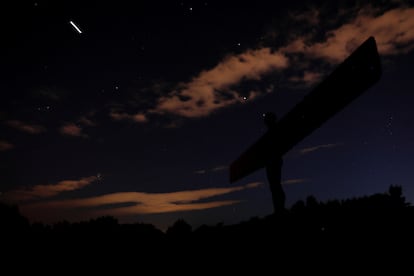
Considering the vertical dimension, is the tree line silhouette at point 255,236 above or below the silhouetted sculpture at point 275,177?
below

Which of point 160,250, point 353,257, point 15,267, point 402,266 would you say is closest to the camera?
point 402,266

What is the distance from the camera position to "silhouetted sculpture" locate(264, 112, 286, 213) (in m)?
3.87

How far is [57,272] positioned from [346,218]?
285 cm

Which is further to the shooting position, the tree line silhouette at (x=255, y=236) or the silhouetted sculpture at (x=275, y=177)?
the silhouetted sculpture at (x=275, y=177)

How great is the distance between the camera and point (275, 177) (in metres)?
3.97

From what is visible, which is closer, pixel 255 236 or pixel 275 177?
pixel 255 236

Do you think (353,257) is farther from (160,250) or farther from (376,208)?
(160,250)

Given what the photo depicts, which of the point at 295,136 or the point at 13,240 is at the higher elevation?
the point at 295,136

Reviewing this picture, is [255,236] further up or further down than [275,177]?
further down

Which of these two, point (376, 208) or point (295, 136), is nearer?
point (295, 136)

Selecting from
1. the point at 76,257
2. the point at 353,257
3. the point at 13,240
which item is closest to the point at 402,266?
the point at 353,257

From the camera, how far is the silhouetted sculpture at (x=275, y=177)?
387 centimetres

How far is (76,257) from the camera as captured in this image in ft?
10.5

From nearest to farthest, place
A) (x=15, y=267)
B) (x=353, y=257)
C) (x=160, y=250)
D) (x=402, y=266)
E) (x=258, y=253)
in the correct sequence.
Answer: (x=402, y=266)
(x=353, y=257)
(x=15, y=267)
(x=258, y=253)
(x=160, y=250)
